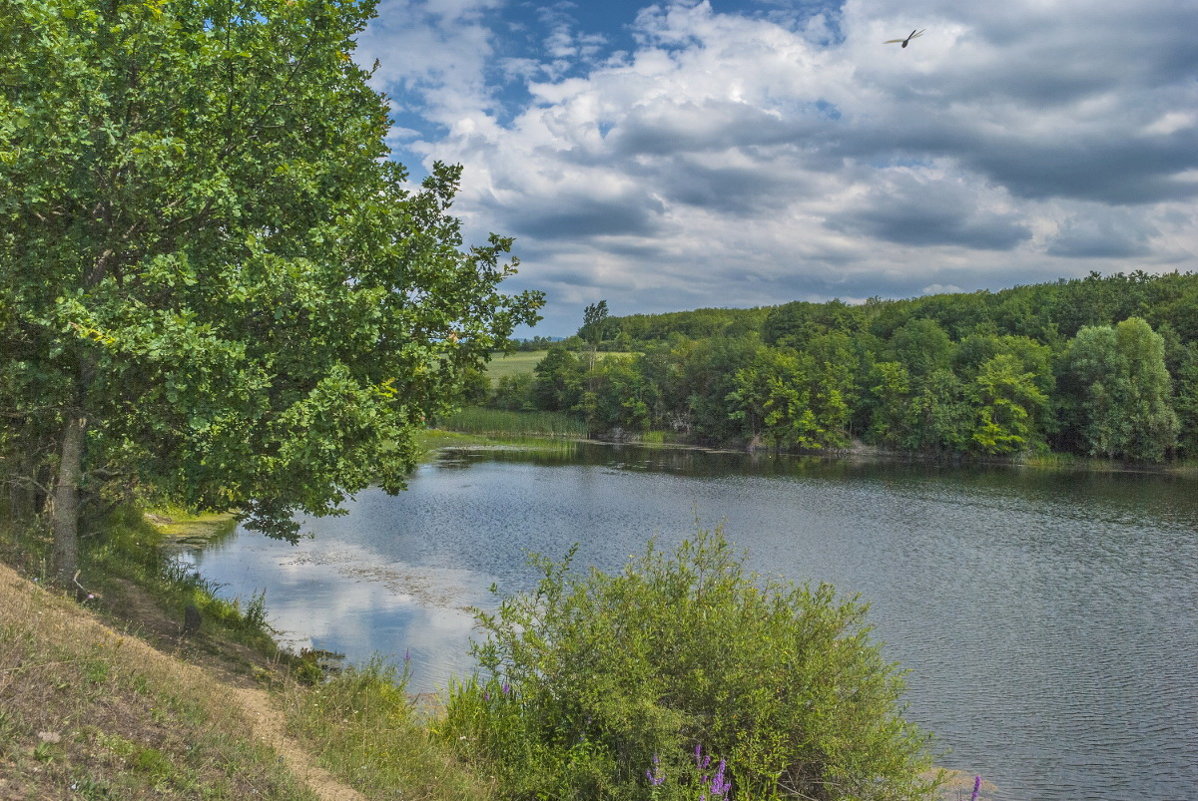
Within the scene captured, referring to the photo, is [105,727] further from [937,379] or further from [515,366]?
[515,366]

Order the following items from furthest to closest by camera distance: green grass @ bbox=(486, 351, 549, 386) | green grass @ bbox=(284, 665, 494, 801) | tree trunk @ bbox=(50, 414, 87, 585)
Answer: green grass @ bbox=(486, 351, 549, 386) → tree trunk @ bbox=(50, 414, 87, 585) → green grass @ bbox=(284, 665, 494, 801)

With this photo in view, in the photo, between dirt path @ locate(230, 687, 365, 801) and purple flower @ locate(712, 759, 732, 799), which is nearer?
dirt path @ locate(230, 687, 365, 801)

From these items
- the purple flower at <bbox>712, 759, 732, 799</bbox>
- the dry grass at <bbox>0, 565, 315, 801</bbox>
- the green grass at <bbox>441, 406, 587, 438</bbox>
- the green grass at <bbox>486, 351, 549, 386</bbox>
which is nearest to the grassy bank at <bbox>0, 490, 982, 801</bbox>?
the dry grass at <bbox>0, 565, 315, 801</bbox>

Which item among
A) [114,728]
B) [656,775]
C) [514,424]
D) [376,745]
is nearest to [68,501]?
[376,745]

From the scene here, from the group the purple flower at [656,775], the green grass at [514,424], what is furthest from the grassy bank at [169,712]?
the green grass at [514,424]

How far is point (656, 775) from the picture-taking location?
416 inches

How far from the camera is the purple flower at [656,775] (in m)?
10.4

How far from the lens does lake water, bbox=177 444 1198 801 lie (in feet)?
59.1

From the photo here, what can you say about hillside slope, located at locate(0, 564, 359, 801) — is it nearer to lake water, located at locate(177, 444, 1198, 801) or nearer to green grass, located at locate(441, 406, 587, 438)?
lake water, located at locate(177, 444, 1198, 801)

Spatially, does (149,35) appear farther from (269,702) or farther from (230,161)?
(269,702)

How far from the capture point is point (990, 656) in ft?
74.1

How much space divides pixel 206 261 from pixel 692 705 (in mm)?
9787

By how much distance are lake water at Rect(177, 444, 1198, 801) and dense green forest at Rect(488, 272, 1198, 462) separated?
24.3 metres

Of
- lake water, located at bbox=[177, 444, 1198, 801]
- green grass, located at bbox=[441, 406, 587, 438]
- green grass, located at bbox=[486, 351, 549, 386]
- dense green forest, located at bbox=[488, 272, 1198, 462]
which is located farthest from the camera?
green grass, located at bbox=[486, 351, 549, 386]
